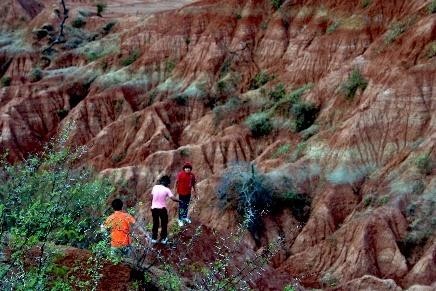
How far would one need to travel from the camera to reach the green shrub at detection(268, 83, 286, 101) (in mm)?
36031

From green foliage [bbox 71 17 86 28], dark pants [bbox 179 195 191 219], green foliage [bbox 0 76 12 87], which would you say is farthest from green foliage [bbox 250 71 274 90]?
dark pants [bbox 179 195 191 219]

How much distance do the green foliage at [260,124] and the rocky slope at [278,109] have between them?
34 cm

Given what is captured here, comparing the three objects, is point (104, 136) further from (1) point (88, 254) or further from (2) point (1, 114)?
(1) point (88, 254)

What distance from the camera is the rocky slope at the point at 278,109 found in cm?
2591

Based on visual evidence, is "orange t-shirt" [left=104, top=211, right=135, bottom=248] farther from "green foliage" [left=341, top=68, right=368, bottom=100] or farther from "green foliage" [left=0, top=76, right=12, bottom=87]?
"green foliage" [left=0, top=76, right=12, bottom=87]

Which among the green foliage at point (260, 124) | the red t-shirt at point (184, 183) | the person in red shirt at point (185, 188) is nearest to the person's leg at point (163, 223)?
the person in red shirt at point (185, 188)

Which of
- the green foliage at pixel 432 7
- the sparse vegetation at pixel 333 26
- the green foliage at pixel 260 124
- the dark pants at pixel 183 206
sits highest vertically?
the dark pants at pixel 183 206

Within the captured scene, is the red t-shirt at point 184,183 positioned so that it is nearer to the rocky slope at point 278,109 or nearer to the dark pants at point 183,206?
the dark pants at point 183,206

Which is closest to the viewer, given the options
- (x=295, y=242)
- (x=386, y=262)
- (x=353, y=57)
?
(x=386, y=262)

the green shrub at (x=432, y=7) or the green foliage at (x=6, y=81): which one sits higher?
the green shrub at (x=432, y=7)

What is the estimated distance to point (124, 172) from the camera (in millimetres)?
35344

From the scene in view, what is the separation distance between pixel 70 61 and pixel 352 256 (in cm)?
2905

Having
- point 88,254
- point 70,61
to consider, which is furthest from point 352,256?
point 70,61

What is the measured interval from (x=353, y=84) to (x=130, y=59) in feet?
55.8
